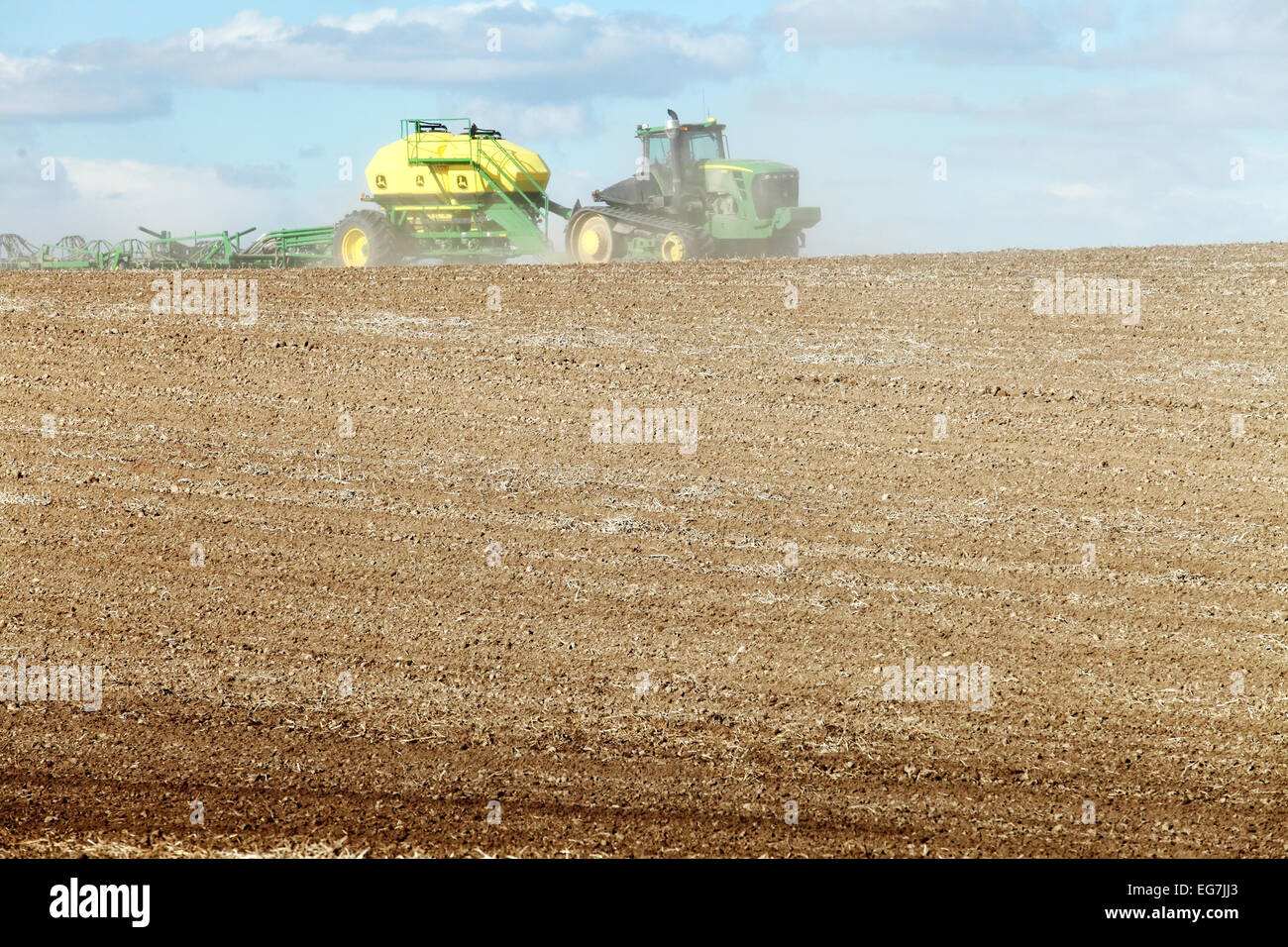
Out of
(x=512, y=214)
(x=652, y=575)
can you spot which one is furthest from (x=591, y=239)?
(x=652, y=575)

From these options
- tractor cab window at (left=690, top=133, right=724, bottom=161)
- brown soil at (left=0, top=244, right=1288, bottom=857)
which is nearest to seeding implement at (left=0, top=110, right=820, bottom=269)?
tractor cab window at (left=690, top=133, right=724, bottom=161)

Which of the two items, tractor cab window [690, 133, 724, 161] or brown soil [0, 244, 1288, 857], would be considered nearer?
brown soil [0, 244, 1288, 857]

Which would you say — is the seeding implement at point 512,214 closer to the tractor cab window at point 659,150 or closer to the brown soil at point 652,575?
the tractor cab window at point 659,150

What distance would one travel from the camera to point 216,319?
1402cm

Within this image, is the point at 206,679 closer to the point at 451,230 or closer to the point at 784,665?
the point at 784,665

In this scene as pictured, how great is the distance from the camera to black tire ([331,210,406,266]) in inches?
927

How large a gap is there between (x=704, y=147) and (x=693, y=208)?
1.45 metres

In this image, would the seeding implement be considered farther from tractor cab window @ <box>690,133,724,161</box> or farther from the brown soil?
the brown soil

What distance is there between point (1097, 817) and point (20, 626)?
6.62m

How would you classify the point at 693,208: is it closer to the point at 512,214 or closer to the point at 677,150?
the point at 677,150

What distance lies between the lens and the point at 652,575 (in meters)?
7.89

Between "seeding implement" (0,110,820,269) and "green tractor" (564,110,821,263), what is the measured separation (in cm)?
2

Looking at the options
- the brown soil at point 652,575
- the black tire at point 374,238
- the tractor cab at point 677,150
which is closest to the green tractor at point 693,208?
the tractor cab at point 677,150
